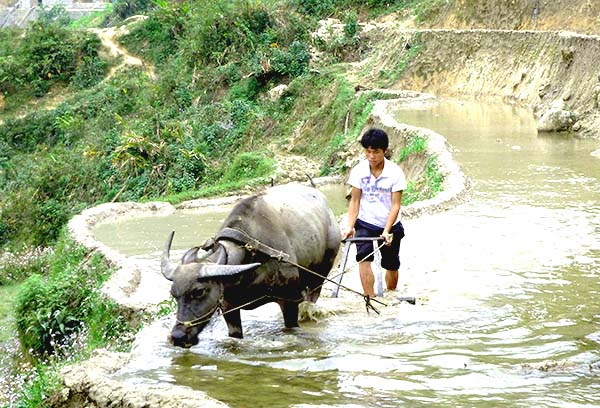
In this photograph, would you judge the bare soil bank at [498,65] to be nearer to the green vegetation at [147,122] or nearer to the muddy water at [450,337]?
the green vegetation at [147,122]

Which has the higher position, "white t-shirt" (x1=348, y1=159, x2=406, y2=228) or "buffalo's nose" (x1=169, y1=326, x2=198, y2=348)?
"white t-shirt" (x1=348, y1=159, x2=406, y2=228)

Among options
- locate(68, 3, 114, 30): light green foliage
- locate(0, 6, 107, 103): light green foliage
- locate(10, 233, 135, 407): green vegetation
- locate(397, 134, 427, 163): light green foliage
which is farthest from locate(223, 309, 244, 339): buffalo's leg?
locate(68, 3, 114, 30): light green foliage

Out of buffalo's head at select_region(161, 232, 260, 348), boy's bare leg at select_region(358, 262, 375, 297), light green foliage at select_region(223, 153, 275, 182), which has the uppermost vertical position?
buffalo's head at select_region(161, 232, 260, 348)

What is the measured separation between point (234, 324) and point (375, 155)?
1.86 m

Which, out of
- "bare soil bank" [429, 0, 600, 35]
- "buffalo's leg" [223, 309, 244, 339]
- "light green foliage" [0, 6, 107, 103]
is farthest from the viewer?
"light green foliage" [0, 6, 107, 103]

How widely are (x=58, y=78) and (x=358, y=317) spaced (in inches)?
1506

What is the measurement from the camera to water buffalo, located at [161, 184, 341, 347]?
6.10 m

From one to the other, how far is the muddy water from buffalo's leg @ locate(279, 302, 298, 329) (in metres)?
0.11

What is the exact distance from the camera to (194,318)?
6.10 meters

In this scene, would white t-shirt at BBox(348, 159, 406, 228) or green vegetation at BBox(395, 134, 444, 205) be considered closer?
white t-shirt at BBox(348, 159, 406, 228)

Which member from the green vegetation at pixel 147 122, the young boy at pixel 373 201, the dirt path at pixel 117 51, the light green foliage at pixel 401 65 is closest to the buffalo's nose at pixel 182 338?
the young boy at pixel 373 201

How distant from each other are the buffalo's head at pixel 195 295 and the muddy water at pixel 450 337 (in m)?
0.27

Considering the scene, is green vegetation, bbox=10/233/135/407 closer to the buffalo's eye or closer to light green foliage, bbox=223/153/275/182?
the buffalo's eye

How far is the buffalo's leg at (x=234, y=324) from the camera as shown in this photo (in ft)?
22.0
